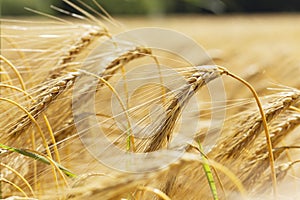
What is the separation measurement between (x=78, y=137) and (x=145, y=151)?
187 mm

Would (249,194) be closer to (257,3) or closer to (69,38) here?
A: (69,38)

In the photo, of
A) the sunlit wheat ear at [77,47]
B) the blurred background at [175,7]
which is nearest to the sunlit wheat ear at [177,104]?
the sunlit wheat ear at [77,47]

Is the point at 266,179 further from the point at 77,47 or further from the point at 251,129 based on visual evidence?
the point at 77,47

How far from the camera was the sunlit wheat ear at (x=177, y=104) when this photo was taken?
72cm

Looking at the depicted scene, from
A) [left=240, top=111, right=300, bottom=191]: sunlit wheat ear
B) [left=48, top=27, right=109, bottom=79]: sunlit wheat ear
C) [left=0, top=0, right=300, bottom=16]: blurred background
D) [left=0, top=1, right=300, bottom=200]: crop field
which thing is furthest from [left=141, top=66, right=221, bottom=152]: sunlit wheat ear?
[left=0, top=0, right=300, bottom=16]: blurred background

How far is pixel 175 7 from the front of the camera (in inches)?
508

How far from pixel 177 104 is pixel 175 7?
12.3 meters

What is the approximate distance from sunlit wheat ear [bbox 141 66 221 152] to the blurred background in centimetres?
939

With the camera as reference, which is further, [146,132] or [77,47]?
[77,47]

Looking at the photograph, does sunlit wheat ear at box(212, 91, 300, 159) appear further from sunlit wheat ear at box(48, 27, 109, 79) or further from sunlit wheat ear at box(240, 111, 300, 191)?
sunlit wheat ear at box(48, 27, 109, 79)

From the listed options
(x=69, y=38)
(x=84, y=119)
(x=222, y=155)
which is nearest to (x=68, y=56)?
(x=69, y=38)

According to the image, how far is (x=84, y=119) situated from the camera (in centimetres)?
93

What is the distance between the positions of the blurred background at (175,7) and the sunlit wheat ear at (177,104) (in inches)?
370

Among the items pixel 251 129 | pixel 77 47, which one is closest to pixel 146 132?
pixel 251 129
